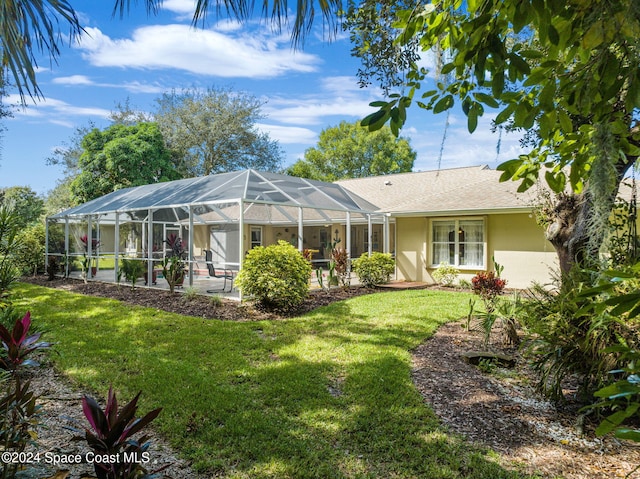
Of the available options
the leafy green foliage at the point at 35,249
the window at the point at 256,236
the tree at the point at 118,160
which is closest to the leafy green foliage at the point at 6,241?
the leafy green foliage at the point at 35,249

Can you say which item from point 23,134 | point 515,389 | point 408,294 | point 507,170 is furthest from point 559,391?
point 23,134

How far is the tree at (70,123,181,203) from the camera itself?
923 inches

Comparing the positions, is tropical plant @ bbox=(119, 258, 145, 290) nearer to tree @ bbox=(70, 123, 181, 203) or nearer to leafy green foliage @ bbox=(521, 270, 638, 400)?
leafy green foliage @ bbox=(521, 270, 638, 400)

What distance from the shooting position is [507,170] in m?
2.28

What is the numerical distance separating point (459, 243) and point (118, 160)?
65.5ft

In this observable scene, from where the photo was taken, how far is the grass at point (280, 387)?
10.3 ft

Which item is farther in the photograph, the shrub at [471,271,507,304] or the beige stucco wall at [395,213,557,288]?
the beige stucco wall at [395,213,557,288]

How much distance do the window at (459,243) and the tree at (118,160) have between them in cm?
1840

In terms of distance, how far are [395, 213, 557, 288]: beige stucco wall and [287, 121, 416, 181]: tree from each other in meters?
25.8

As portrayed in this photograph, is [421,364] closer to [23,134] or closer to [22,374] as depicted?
[22,374]

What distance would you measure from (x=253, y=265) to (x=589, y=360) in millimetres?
6793

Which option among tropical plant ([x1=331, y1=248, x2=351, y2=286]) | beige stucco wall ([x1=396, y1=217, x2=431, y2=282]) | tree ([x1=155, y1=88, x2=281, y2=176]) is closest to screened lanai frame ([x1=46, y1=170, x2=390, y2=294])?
beige stucco wall ([x1=396, y1=217, x2=431, y2=282])

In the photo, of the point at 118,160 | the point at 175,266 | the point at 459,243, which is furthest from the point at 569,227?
the point at 118,160

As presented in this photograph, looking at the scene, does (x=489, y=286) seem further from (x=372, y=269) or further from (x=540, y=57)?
(x=540, y=57)
